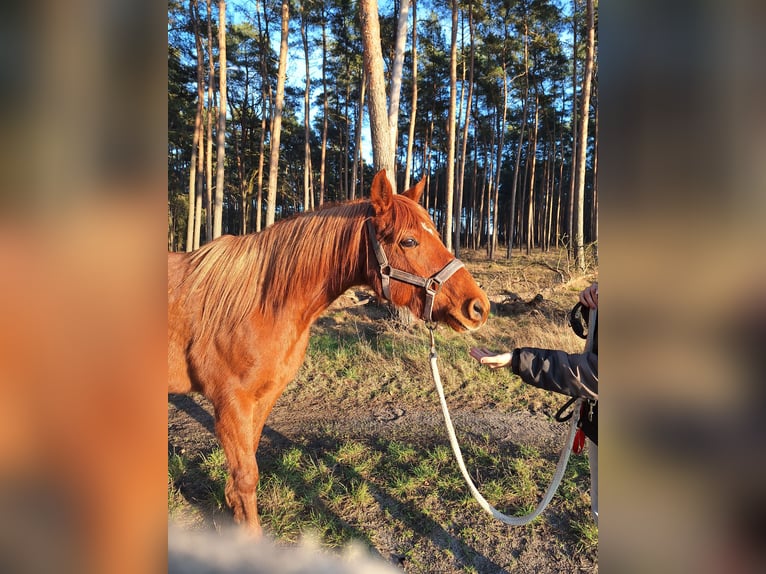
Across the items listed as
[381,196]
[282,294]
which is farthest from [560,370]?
[282,294]

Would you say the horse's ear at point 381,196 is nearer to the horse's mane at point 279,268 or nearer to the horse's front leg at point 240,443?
the horse's mane at point 279,268

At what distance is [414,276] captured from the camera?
2318 millimetres

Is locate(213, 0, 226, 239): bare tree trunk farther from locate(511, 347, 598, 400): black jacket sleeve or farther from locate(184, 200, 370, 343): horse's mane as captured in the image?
locate(511, 347, 598, 400): black jacket sleeve

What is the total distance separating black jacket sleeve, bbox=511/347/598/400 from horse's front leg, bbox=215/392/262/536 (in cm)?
159

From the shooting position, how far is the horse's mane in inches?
94.4

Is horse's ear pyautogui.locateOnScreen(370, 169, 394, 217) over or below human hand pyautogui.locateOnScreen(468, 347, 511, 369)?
over

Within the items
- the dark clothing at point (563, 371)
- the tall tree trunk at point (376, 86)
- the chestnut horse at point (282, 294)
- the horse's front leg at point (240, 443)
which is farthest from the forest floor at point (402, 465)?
the tall tree trunk at point (376, 86)

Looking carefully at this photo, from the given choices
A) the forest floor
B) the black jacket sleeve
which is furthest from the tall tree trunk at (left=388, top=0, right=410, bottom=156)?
the black jacket sleeve

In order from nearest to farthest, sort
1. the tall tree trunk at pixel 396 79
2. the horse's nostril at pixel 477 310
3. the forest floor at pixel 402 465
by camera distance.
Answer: the horse's nostril at pixel 477 310
the forest floor at pixel 402 465
the tall tree trunk at pixel 396 79

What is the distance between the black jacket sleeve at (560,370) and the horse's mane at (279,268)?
1138mm

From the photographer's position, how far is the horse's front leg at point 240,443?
7.72 ft

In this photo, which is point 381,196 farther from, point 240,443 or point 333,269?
point 240,443
